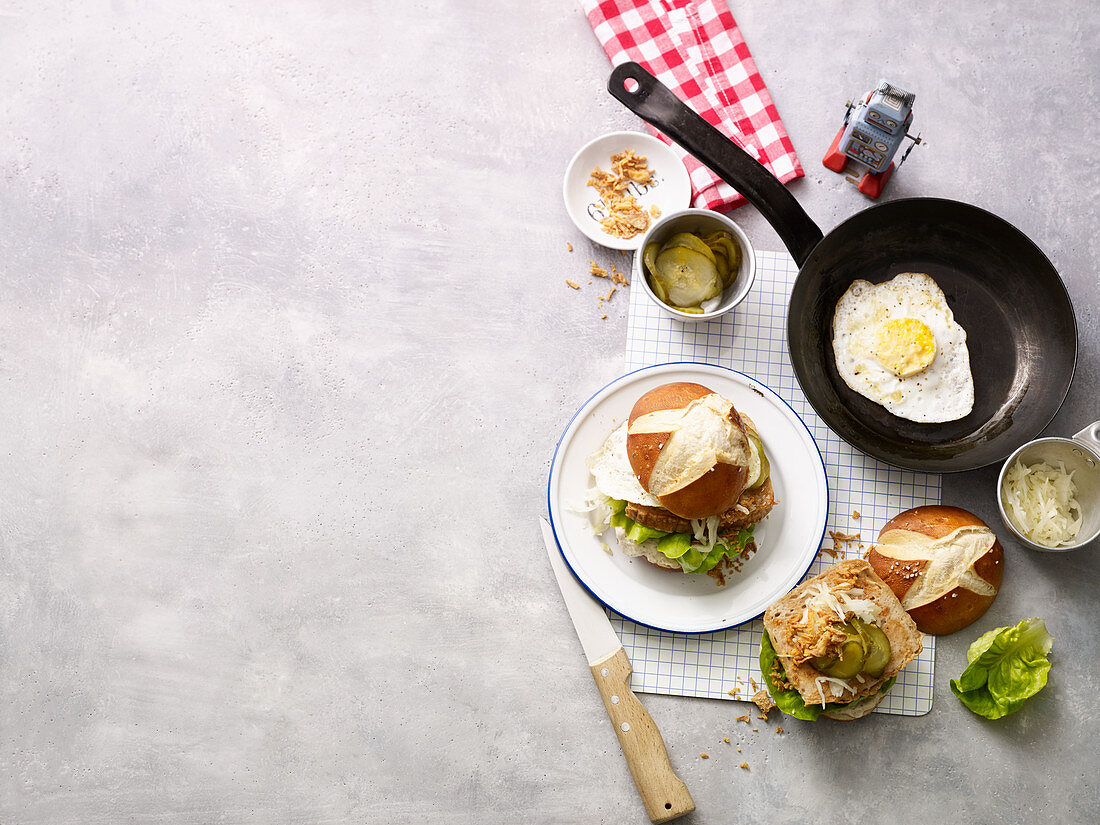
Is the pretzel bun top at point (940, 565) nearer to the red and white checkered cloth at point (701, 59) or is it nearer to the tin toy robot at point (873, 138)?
the tin toy robot at point (873, 138)

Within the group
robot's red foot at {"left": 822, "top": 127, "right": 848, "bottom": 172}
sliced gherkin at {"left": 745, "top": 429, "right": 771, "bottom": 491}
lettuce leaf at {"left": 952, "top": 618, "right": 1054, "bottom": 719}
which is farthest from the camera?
robot's red foot at {"left": 822, "top": 127, "right": 848, "bottom": 172}

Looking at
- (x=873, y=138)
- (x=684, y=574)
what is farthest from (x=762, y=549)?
(x=873, y=138)

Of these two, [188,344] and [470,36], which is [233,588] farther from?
[470,36]

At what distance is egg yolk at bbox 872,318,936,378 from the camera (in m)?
2.36

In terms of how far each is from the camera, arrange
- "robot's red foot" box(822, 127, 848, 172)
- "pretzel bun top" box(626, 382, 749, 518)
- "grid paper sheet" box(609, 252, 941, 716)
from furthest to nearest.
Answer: "robot's red foot" box(822, 127, 848, 172) → "grid paper sheet" box(609, 252, 941, 716) → "pretzel bun top" box(626, 382, 749, 518)

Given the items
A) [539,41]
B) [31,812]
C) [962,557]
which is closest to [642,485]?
[962,557]

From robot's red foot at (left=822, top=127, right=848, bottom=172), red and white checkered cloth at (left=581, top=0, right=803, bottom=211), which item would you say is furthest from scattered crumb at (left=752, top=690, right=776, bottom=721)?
robot's red foot at (left=822, top=127, right=848, bottom=172)

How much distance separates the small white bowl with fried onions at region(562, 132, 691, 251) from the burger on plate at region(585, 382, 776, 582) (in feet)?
2.03

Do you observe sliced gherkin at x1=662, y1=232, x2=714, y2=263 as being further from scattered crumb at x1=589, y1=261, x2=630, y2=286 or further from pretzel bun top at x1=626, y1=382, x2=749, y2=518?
pretzel bun top at x1=626, y1=382, x2=749, y2=518

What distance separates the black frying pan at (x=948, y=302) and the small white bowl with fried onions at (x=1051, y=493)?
71mm

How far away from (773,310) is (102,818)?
9.79ft

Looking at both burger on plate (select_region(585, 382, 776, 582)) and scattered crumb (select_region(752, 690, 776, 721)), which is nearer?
burger on plate (select_region(585, 382, 776, 582))

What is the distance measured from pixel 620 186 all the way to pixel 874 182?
2.93ft

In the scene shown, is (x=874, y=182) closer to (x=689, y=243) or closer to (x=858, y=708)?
(x=689, y=243)
